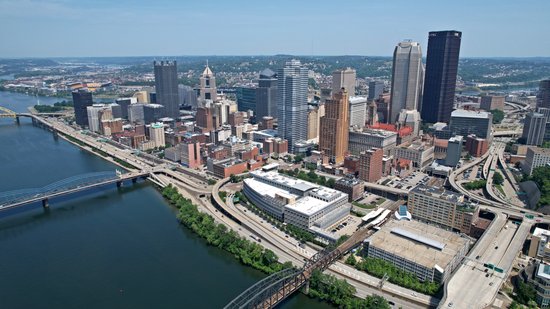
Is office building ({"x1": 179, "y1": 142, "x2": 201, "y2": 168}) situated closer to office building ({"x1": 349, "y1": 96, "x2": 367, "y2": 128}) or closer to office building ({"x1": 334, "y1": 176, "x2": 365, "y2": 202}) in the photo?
office building ({"x1": 334, "y1": 176, "x2": 365, "y2": 202})

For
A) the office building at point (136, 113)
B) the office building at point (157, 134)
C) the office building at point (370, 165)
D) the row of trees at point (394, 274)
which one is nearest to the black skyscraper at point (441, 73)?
the office building at point (370, 165)

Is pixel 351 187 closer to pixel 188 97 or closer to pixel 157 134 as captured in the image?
pixel 157 134

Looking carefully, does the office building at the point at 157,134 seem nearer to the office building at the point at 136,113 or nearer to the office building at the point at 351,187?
the office building at the point at 136,113

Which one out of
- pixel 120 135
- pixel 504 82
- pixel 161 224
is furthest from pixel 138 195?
pixel 504 82

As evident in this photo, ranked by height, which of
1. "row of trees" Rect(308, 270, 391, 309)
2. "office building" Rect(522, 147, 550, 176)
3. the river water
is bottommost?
the river water

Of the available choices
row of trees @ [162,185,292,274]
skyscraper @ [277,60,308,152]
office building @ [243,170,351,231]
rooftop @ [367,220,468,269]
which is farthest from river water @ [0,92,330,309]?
skyscraper @ [277,60,308,152]

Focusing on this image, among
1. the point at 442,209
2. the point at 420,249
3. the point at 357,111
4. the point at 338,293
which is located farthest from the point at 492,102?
the point at 338,293

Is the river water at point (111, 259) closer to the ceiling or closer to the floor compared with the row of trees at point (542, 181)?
closer to the floor
